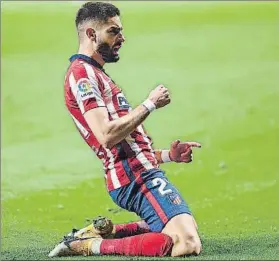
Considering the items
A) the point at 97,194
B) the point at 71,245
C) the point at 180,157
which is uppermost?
the point at 180,157

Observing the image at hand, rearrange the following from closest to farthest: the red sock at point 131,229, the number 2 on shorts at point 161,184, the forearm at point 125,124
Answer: the forearm at point 125,124, the number 2 on shorts at point 161,184, the red sock at point 131,229

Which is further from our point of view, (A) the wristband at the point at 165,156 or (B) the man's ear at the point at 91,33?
(A) the wristband at the point at 165,156

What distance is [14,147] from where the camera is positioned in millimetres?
9141

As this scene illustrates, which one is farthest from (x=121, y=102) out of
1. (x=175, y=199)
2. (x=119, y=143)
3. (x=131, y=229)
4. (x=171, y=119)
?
(x=171, y=119)

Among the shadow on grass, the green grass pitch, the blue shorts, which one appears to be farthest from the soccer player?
the green grass pitch

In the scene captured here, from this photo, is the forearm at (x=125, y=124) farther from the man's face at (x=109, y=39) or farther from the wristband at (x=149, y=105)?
the man's face at (x=109, y=39)

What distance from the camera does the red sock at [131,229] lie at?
436 cm

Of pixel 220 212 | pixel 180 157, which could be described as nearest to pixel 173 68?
pixel 220 212

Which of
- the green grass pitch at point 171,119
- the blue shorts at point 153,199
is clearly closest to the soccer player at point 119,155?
the blue shorts at point 153,199

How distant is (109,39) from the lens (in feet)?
13.8

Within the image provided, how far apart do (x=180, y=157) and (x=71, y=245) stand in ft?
2.37

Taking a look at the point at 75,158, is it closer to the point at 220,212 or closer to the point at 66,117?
the point at 66,117

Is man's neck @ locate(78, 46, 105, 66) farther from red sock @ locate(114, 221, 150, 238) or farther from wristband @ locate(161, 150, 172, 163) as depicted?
red sock @ locate(114, 221, 150, 238)

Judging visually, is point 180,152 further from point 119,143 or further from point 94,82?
point 94,82
